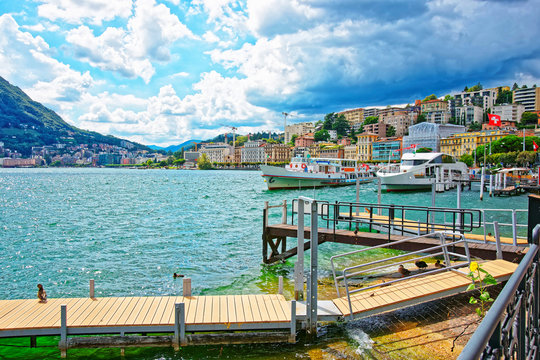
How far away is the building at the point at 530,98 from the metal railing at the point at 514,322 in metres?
231

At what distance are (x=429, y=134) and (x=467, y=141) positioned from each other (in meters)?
24.4

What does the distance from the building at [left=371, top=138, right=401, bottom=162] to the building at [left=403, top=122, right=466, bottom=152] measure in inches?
188

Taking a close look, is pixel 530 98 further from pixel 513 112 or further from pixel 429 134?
pixel 429 134

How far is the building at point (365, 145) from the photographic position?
194 m

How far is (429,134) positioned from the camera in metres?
174

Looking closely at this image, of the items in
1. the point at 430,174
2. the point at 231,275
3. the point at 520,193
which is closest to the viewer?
the point at 231,275

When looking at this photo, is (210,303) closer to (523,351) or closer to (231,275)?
(231,275)

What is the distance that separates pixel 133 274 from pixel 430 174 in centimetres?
6670

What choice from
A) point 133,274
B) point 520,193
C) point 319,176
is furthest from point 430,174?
point 133,274

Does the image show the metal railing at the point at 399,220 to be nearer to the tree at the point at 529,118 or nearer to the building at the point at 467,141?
the building at the point at 467,141

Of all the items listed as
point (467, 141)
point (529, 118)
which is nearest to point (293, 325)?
point (467, 141)

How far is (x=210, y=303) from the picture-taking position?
31.0 ft

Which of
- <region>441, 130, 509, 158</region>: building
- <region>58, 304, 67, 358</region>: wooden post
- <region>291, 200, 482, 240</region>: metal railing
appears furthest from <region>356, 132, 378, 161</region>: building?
<region>58, 304, 67, 358</region>: wooden post

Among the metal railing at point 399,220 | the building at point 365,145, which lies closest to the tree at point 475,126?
the building at point 365,145
